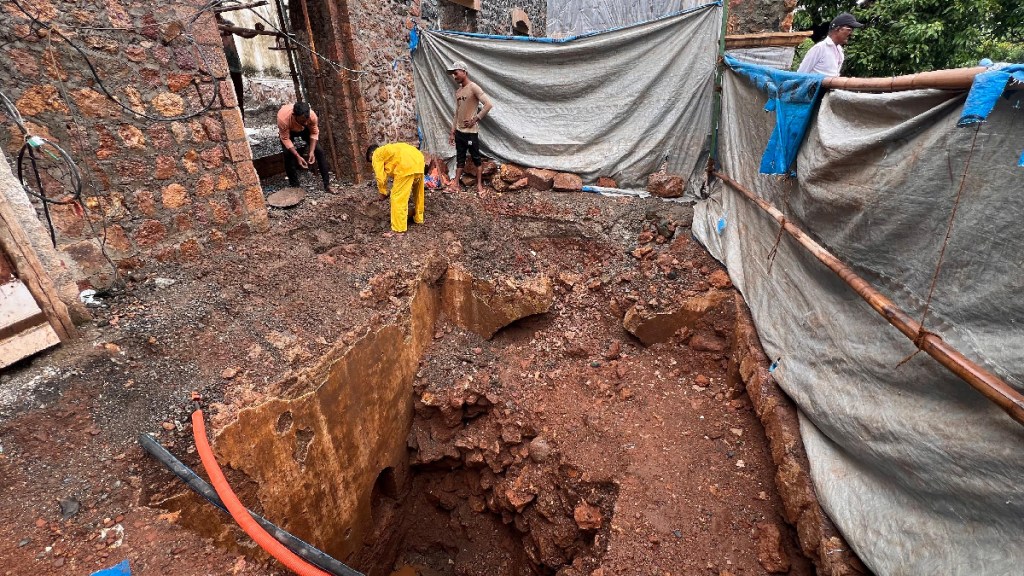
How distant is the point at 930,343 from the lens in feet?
5.82

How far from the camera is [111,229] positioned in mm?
3328

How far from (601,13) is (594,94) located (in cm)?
549

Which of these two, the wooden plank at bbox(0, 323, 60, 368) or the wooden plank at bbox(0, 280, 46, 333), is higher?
the wooden plank at bbox(0, 280, 46, 333)

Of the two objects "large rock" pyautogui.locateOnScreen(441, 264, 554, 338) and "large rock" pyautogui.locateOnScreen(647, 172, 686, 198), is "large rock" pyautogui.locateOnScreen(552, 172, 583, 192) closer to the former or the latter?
"large rock" pyautogui.locateOnScreen(647, 172, 686, 198)

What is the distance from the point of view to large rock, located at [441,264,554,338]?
4.53 metres

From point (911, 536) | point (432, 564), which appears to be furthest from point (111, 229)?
point (911, 536)

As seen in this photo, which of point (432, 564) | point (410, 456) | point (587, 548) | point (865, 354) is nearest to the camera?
point (865, 354)

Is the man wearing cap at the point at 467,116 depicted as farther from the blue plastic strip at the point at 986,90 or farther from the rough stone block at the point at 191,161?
the blue plastic strip at the point at 986,90

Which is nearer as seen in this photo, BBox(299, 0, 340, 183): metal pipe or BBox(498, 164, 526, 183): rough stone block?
BBox(299, 0, 340, 183): metal pipe

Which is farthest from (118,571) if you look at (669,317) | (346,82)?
(346,82)

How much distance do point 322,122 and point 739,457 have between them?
19.1 feet

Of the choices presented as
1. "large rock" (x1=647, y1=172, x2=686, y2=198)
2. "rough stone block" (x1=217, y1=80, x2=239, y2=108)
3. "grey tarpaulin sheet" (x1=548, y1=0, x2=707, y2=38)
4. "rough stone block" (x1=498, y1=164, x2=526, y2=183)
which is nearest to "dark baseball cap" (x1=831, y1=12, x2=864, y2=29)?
"large rock" (x1=647, y1=172, x2=686, y2=198)

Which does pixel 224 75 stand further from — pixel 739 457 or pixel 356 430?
pixel 739 457

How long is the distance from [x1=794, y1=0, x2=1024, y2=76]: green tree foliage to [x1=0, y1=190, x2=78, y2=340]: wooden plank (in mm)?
8234
